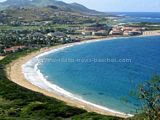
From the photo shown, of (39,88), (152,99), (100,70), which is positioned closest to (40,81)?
(39,88)

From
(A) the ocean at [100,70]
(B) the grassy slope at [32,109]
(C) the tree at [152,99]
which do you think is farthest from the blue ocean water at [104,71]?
(C) the tree at [152,99]

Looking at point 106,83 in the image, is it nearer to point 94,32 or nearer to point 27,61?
point 27,61

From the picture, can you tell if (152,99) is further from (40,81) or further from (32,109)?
(40,81)

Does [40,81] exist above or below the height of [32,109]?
below

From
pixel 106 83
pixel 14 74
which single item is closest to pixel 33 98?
A: pixel 106 83

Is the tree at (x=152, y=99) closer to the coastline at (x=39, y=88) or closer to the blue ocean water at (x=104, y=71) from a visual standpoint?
the blue ocean water at (x=104, y=71)

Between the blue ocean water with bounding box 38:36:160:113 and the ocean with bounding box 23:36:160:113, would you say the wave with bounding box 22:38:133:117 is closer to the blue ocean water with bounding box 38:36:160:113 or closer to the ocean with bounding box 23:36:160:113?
the ocean with bounding box 23:36:160:113
